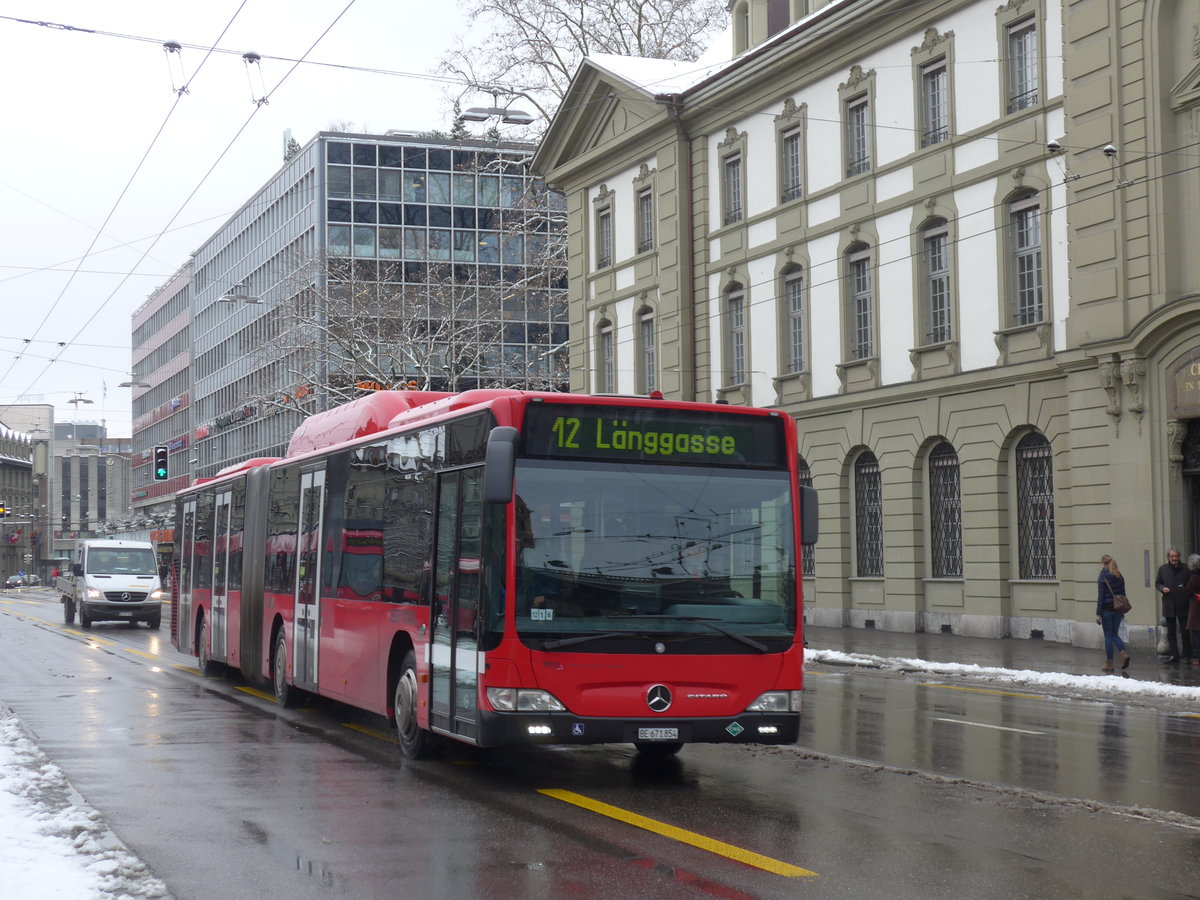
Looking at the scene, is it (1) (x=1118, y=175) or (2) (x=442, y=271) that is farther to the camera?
(2) (x=442, y=271)

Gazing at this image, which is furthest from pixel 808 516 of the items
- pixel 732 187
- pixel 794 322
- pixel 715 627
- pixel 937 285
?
pixel 732 187

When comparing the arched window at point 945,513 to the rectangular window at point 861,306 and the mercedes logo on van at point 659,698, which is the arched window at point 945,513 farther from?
the mercedes logo on van at point 659,698

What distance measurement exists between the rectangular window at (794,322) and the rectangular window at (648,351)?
599cm

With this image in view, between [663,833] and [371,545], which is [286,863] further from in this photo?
[371,545]

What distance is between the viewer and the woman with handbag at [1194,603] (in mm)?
23219

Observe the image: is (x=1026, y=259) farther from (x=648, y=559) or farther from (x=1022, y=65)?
(x=648, y=559)

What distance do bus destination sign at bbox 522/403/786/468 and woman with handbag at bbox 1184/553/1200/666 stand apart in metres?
13.6

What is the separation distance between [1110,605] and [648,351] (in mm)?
21054

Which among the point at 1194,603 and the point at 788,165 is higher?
the point at 788,165

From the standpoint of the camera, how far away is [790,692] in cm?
1147

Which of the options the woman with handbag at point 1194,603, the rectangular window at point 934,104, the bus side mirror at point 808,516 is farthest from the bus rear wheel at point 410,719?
the rectangular window at point 934,104

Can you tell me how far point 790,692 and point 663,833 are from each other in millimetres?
2489

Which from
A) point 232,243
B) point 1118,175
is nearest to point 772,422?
point 1118,175

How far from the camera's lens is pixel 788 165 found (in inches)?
1442
